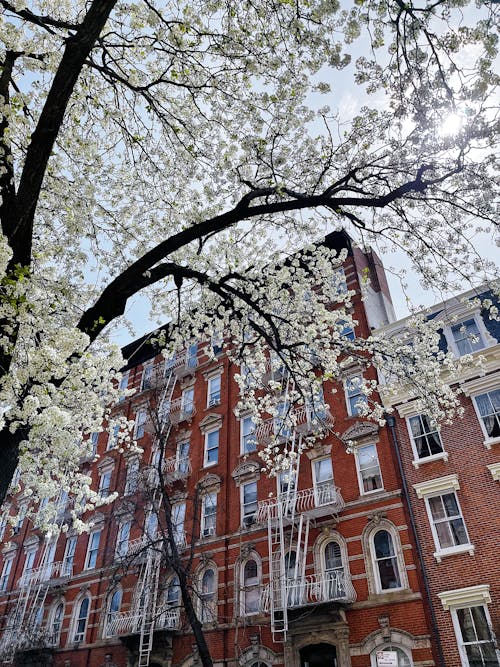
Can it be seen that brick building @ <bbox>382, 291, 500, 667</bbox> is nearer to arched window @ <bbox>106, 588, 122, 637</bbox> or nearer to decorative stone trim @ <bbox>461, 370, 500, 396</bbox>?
decorative stone trim @ <bbox>461, 370, 500, 396</bbox>

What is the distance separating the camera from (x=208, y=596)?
820 inches

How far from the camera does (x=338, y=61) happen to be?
8094mm

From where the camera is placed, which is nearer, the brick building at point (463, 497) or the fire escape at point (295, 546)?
the brick building at point (463, 497)

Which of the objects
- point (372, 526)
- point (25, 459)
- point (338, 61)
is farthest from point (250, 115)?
point (372, 526)

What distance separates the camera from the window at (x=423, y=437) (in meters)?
17.2

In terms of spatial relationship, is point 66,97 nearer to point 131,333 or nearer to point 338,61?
point 338,61

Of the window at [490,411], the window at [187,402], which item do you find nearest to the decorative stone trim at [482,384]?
the window at [490,411]

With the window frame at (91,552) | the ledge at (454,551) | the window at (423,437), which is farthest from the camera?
the window frame at (91,552)

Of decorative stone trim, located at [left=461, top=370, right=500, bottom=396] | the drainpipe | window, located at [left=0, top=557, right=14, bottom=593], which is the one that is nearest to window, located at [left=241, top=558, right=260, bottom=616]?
the drainpipe

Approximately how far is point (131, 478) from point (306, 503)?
1058 centimetres

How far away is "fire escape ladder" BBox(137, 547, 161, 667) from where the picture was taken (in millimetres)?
20219

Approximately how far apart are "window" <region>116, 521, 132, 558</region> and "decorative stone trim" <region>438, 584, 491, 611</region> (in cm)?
1593

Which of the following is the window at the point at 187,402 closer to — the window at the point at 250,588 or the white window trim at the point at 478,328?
the window at the point at 250,588

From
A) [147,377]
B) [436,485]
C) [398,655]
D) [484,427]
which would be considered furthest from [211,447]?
[484,427]
